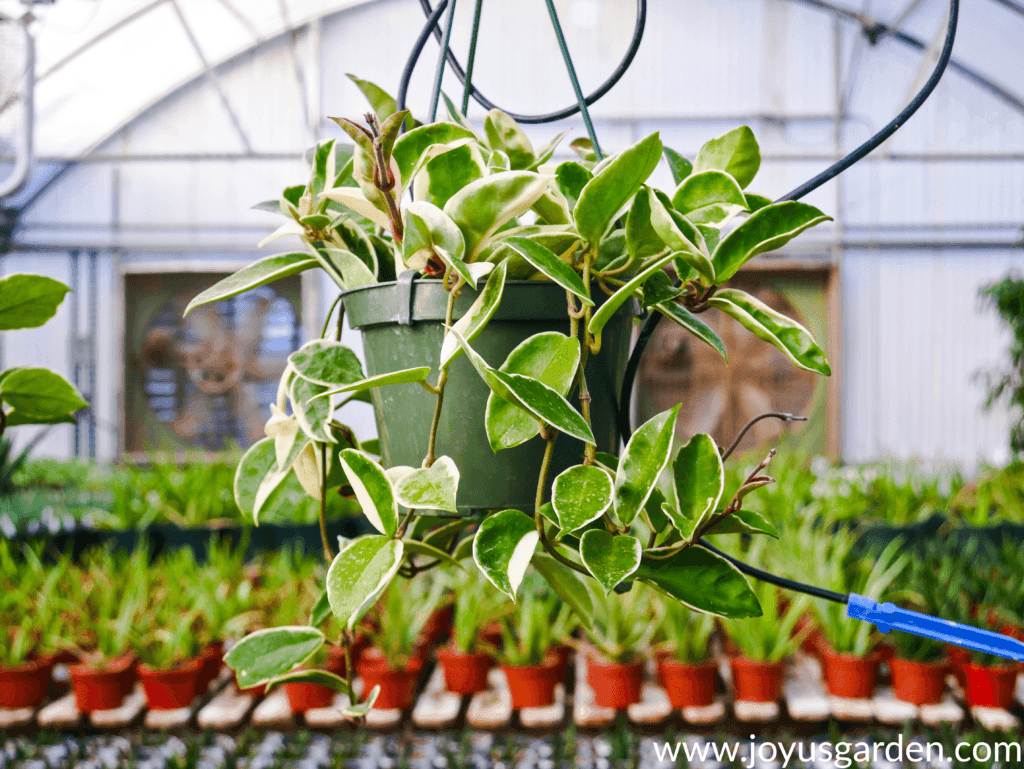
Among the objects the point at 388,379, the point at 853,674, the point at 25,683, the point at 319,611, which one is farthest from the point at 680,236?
the point at 25,683

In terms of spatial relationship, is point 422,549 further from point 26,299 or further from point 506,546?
point 26,299

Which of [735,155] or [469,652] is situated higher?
[735,155]

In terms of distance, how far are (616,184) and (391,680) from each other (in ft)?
3.45

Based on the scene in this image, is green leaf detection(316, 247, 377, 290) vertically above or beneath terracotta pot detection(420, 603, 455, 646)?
above

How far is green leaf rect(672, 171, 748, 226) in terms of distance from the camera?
1.22 feet

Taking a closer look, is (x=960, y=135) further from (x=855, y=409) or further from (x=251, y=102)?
(x=251, y=102)

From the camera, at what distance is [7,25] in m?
3.35

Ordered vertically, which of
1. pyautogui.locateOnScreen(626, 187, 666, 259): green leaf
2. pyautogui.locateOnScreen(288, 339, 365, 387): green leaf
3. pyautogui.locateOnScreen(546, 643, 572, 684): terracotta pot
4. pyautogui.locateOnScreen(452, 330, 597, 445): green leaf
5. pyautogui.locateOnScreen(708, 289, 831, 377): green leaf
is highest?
pyautogui.locateOnScreen(626, 187, 666, 259): green leaf

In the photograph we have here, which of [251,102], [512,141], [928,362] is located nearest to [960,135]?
[928,362]

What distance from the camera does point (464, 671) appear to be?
120cm

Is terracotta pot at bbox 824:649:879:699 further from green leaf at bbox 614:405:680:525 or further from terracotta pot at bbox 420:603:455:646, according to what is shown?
green leaf at bbox 614:405:680:525

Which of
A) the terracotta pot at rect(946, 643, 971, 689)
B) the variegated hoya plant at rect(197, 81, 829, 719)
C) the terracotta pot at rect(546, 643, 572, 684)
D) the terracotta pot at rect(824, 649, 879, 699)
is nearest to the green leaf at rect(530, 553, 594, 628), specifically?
the variegated hoya plant at rect(197, 81, 829, 719)

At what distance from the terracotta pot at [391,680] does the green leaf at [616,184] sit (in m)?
1.01

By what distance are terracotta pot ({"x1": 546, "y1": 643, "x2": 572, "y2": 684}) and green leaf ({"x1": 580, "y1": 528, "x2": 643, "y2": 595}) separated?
947 mm
